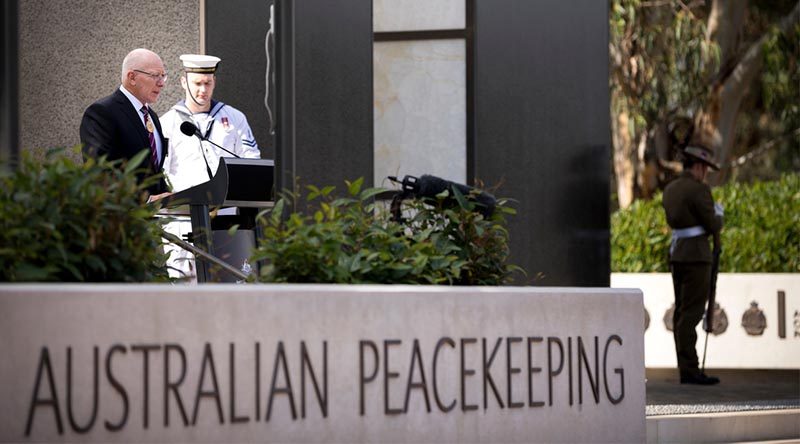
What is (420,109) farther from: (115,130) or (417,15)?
(115,130)

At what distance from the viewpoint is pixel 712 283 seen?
10172 mm

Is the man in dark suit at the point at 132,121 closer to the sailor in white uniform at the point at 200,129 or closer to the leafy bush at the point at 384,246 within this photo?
the sailor in white uniform at the point at 200,129

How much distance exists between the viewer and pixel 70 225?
4359 millimetres

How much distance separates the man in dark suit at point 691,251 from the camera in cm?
981

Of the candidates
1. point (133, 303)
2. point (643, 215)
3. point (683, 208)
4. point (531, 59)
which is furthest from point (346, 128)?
point (643, 215)

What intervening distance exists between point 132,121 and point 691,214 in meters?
4.48

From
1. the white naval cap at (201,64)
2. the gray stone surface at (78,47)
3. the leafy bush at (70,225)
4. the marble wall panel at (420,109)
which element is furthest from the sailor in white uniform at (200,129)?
the leafy bush at (70,225)

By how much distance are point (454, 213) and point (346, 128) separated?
1.44m

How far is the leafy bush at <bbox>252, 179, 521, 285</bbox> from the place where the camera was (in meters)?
4.90

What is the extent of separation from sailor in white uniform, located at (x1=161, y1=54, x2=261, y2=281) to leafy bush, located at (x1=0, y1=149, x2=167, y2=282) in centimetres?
336

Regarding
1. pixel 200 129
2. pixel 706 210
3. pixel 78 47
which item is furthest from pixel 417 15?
pixel 706 210

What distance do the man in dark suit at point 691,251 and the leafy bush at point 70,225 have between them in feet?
19.7

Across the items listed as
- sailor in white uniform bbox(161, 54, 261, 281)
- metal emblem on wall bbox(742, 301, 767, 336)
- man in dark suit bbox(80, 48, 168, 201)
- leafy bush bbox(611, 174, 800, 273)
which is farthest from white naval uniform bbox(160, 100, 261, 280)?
leafy bush bbox(611, 174, 800, 273)

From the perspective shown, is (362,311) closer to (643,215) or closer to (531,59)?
(531,59)
